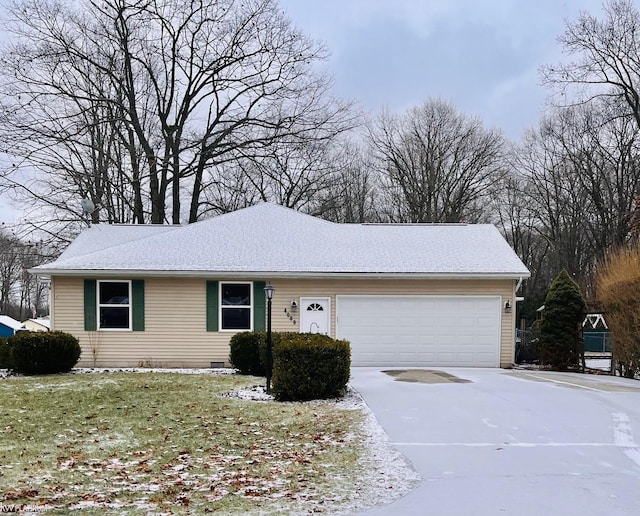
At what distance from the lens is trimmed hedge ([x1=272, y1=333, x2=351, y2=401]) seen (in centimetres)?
911

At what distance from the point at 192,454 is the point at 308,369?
3.36m

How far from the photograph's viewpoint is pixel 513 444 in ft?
20.8

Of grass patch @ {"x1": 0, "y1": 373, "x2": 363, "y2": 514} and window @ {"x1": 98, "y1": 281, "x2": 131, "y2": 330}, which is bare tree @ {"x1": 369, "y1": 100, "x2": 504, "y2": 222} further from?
grass patch @ {"x1": 0, "y1": 373, "x2": 363, "y2": 514}

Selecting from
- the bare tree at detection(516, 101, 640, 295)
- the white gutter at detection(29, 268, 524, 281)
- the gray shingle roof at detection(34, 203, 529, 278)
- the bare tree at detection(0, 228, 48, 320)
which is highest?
the bare tree at detection(516, 101, 640, 295)

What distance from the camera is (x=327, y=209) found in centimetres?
3053

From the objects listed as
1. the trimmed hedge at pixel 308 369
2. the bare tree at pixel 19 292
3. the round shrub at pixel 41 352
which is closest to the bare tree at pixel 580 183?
the trimmed hedge at pixel 308 369

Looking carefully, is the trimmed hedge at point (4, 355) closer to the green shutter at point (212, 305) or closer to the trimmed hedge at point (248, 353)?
the green shutter at point (212, 305)

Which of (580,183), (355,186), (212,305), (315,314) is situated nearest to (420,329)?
(315,314)

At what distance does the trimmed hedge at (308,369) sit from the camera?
29.9 ft

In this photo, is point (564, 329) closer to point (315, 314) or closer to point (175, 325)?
point (315, 314)

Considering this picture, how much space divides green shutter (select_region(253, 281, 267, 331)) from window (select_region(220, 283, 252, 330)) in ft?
0.44

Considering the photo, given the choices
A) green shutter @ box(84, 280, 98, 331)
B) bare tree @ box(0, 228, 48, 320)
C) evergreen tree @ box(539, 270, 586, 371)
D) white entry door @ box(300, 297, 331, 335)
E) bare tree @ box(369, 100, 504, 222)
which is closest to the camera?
green shutter @ box(84, 280, 98, 331)

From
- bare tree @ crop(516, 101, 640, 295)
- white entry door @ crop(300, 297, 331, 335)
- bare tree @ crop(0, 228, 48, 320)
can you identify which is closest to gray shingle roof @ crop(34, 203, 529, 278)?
white entry door @ crop(300, 297, 331, 335)

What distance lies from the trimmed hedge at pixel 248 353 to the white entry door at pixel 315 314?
86.7 inches
